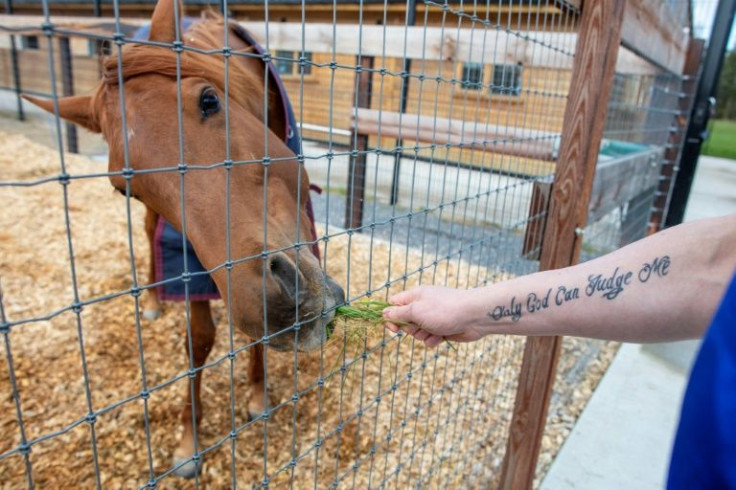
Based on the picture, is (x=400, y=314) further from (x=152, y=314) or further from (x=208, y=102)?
(x=152, y=314)

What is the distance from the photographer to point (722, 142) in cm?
2730

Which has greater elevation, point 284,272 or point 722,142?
point 284,272

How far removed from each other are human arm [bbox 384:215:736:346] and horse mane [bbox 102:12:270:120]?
898 millimetres

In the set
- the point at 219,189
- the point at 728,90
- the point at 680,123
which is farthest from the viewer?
the point at 728,90

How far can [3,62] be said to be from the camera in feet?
45.9

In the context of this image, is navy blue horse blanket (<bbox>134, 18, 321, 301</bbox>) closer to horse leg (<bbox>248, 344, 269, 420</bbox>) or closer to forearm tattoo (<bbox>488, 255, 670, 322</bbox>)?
horse leg (<bbox>248, 344, 269, 420</bbox>)

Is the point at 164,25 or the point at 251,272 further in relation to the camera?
the point at 164,25

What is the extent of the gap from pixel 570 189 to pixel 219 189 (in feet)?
4.76

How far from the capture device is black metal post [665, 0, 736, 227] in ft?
14.8

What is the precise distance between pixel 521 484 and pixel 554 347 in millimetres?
646

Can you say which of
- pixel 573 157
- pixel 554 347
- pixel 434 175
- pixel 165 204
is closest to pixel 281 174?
pixel 165 204

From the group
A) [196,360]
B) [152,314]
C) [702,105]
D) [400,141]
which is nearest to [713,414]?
[400,141]

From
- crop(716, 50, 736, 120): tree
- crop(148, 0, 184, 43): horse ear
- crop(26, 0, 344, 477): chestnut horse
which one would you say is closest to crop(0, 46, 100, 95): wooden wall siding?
crop(148, 0, 184, 43): horse ear

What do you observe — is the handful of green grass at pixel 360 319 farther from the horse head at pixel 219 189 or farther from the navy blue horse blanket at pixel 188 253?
the navy blue horse blanket at pixel 188 253
